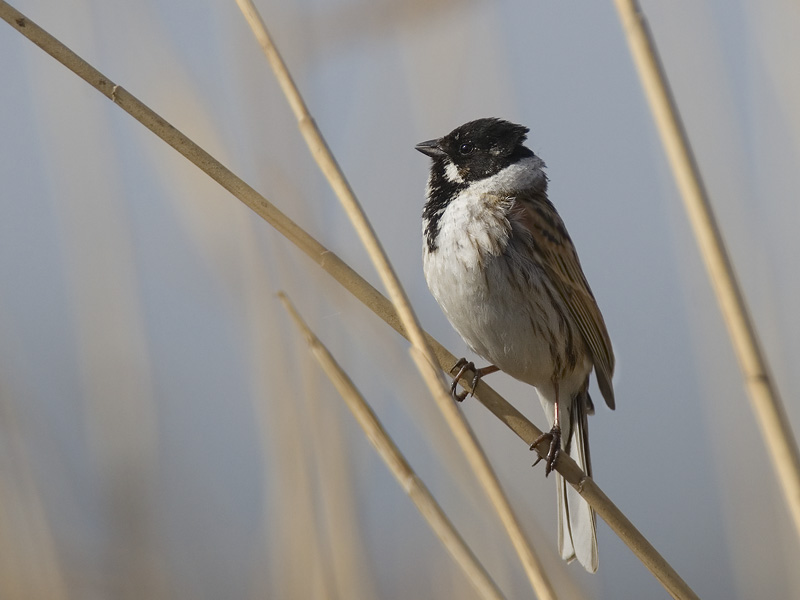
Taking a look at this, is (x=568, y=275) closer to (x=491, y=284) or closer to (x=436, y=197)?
(x=491, y=284)

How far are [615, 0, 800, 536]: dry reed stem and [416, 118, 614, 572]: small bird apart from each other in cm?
88

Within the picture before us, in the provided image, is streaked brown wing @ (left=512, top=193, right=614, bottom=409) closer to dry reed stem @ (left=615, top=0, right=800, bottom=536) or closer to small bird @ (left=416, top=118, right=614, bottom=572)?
small bird @ (left=416, top=118, right=614, bottom=572)

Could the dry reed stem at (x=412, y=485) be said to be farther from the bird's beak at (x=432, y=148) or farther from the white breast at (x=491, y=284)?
the bird's beak at (x=432, y=148)

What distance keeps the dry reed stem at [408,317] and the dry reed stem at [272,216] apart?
0.10 metres

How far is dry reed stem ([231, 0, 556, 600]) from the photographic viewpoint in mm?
1361

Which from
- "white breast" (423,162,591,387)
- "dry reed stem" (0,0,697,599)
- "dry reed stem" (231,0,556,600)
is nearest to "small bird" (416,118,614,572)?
"white breast" (423,162,591,387)

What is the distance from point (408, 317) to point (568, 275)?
3.75ft

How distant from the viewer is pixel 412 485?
1449mm

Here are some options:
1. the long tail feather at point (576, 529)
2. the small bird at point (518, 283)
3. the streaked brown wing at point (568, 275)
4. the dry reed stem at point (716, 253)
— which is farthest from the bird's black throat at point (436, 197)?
the dry reed stem at point (716, 253)

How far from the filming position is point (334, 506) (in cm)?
227

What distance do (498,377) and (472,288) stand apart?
0.63m

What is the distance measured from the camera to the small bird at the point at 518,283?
7.30 feet

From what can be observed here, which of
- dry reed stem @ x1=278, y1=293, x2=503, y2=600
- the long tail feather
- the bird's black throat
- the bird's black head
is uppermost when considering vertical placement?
the bird's black head

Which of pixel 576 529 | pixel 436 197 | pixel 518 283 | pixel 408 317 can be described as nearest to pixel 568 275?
pixel 518 283
